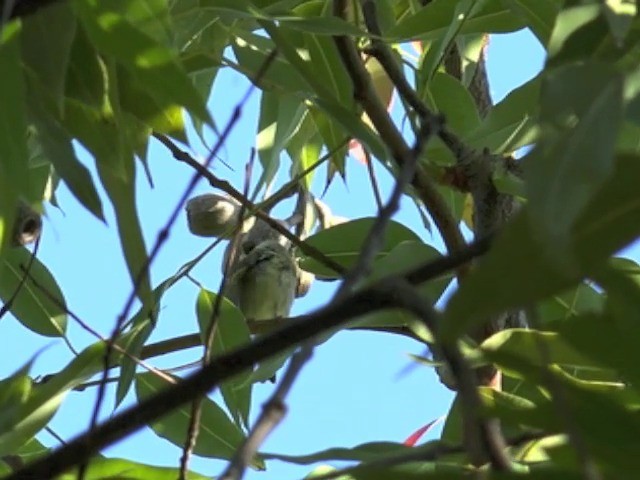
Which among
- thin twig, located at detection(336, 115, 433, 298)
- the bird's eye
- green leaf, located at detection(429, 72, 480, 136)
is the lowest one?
thin twig, located at detection(336, 115, 433, 298)

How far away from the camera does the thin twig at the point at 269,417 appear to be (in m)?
0.42

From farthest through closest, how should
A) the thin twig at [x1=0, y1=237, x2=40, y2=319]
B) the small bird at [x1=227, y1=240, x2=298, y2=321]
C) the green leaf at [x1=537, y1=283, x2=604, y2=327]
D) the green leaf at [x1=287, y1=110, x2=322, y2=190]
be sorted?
1. the small bird at [x1=227, y1=240, x2=298, y2=321]
2. the green leaf at [x1=287, y1=110, x2=322, y2=190]
3. the green leaf at [x1=537, y1=283, x2=604, y2=327]
4. the thin twig at [x1=0, y1=237, x2=40, y2=319]

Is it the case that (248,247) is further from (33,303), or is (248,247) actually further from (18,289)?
(18,289)

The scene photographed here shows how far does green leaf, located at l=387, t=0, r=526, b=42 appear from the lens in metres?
1.03

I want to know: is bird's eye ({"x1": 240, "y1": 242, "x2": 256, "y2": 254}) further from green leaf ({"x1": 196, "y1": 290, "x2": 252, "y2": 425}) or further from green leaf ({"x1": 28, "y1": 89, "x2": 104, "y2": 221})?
green leaf ({"x1": 28, "y1": 89, "x2": 104, "y2": 221})

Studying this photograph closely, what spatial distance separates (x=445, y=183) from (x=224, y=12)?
28cm

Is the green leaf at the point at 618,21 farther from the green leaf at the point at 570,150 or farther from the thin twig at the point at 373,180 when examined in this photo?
the thin twig at the point at 373,180

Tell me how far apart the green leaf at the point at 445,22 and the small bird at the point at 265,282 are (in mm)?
526

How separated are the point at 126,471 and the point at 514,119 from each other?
0.38 metres

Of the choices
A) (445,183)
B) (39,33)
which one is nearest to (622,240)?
(39,33)

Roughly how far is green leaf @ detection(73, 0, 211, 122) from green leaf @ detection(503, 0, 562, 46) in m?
0.35

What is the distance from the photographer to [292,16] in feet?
2.89

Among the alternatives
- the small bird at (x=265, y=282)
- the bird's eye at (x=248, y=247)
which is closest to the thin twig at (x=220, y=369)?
the small bird at (x=265, y=282)

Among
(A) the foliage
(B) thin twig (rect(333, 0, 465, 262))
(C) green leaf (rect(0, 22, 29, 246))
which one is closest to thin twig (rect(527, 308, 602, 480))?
(A) the foliage
